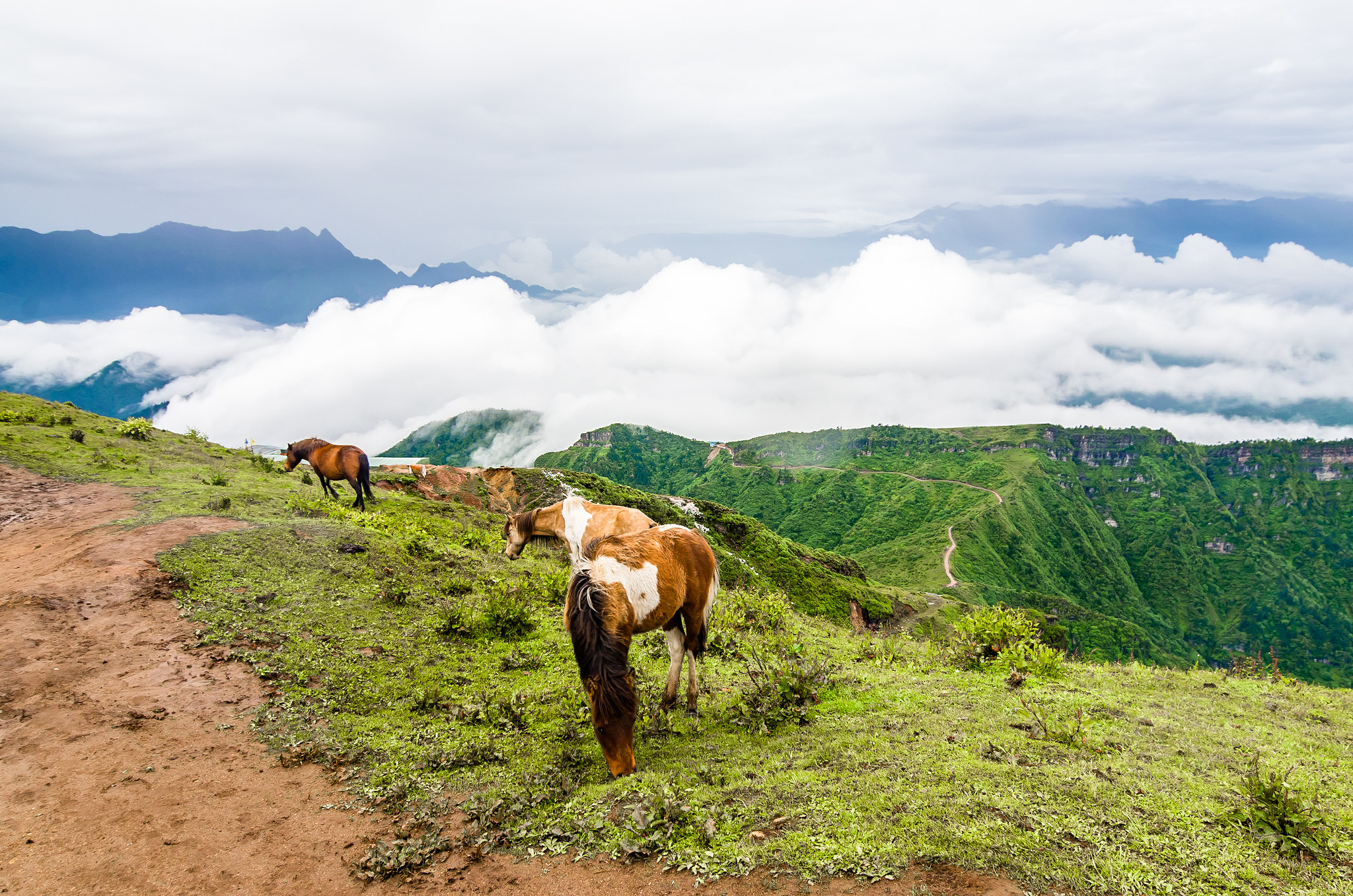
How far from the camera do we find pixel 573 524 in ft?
35.7

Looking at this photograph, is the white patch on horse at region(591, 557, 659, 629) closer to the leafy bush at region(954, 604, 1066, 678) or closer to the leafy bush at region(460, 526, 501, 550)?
the leafy bush at region(954, 604, 1066, 678)

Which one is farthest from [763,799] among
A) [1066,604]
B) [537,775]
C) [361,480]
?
[1066,604]

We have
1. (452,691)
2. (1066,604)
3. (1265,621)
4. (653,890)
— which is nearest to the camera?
(653,890)

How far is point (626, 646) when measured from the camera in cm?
605

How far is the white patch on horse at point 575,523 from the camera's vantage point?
35.1 feet

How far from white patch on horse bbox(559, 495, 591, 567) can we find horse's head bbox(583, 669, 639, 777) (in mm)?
4734

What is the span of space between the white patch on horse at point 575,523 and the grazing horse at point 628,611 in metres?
3.20

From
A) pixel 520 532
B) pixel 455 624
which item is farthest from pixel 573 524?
pixel 455 624

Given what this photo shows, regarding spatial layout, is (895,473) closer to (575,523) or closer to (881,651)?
(881,651)

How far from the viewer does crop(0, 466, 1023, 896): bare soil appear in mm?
4582

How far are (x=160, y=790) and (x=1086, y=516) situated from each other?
17748 centimetres

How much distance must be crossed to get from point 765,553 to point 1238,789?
48466mm

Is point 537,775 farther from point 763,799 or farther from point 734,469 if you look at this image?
point 734,469

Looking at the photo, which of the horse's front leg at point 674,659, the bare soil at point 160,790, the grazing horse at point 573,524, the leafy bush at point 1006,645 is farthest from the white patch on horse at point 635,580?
the leafy bush at point 1006,645
